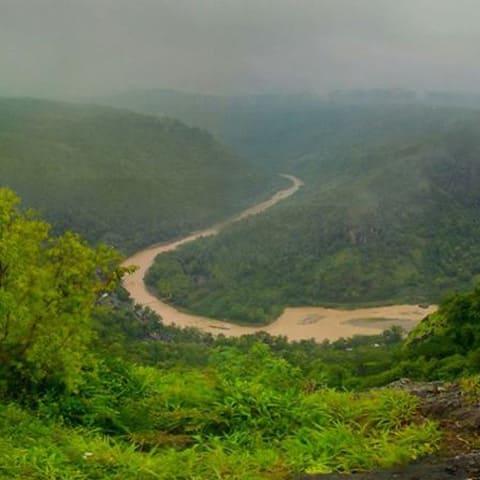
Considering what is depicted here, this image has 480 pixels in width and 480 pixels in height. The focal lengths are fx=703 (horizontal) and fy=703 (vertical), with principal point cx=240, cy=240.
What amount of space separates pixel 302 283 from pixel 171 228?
4769 cm

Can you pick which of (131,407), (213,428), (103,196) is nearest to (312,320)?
(103,196)

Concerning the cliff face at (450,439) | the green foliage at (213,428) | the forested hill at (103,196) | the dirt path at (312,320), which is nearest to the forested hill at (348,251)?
Answer: the dirt path at (312,320)

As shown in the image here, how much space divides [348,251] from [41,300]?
130976 millimetres

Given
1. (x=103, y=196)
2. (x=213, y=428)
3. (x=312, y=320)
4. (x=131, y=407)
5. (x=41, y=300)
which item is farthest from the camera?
(x=103, y=196)

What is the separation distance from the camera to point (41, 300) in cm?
977

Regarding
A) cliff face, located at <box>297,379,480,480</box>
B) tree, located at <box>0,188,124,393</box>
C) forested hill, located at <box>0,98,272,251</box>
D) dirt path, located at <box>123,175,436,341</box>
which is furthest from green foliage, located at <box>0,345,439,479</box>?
forested hill, located at <box>0,98,272,251</box>

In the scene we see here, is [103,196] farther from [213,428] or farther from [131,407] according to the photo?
[213,428]

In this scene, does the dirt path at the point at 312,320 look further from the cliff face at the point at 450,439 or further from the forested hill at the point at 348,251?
the cliff face at the point at 450,439

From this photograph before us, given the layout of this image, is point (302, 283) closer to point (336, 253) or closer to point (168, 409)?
point (336, 253)

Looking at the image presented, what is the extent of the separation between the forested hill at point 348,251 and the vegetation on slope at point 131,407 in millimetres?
94686

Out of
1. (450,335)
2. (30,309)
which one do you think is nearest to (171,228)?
(450,335)

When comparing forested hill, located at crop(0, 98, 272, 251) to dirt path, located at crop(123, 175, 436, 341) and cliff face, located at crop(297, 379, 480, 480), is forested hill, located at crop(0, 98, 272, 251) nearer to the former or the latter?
dirt path, located at crop(123, 175, 436, 341)

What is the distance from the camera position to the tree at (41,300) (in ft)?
30.9

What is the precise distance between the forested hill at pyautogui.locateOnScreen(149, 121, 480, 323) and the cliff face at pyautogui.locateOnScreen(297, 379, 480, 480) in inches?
3746
